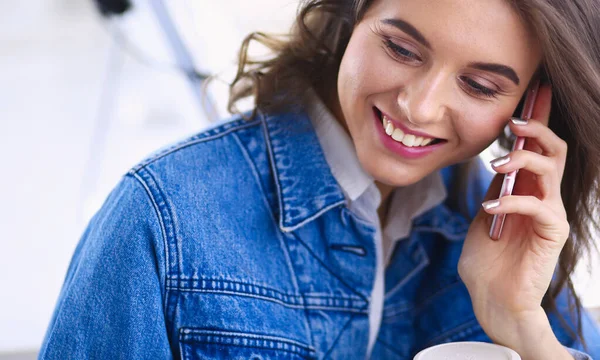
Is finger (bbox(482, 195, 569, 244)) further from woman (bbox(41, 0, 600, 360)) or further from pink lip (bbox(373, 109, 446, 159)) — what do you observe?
pink lip (bbox(373, 109, 446, 159))

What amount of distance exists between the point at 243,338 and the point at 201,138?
31 centimetres

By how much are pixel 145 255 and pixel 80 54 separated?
213cm

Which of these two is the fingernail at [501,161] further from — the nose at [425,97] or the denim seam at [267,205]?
the denim seam at [267,205]

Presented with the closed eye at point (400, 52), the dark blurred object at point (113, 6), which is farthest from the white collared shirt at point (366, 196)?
the dark blurred object at point (113, 6)

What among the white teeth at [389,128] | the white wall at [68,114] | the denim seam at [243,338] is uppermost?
the white wall at [68,114]

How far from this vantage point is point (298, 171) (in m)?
1.13

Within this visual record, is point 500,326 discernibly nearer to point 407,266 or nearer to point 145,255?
point 407,266

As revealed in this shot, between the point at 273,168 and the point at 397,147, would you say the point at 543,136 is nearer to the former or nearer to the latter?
the point at 397,147

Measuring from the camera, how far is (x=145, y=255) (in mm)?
957

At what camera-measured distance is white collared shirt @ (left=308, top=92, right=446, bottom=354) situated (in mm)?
1157

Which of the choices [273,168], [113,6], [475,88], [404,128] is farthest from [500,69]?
[113,6]

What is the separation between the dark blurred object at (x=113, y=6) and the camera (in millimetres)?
2251

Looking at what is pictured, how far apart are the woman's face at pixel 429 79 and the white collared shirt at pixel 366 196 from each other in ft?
0.29

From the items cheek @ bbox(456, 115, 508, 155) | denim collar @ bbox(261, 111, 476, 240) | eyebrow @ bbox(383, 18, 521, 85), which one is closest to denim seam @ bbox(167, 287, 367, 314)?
denim collar @ bbox(261, 111, 476, 240)
